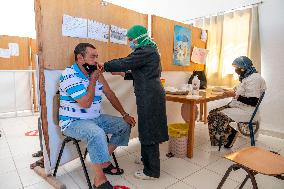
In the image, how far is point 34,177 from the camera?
2.09 metres

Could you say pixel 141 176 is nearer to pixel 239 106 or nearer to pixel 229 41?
pixel 239 106

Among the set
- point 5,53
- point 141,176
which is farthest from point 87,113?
point 5,53

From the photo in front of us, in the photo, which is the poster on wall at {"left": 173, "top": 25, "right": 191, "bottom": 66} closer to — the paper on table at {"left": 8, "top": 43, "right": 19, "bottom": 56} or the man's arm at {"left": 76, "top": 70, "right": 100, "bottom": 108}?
the man's arm at {"left": 76, "top": 70, "right": 100, "bottom": 108}

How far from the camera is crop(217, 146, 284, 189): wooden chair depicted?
52.3 inches

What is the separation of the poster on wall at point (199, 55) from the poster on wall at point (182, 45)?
0.16 meters

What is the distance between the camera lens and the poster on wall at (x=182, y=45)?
3252 millimetres

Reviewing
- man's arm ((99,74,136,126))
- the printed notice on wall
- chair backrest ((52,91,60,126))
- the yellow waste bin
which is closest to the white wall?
the yellow waste bin

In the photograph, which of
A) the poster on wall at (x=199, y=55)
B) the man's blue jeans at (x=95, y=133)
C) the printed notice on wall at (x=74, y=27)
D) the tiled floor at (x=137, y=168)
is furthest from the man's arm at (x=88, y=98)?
the poster on wall at (x=199, y=55)

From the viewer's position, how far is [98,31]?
7.36 ft

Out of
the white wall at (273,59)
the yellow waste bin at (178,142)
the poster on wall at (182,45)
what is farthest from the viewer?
the white wall at (273,59)

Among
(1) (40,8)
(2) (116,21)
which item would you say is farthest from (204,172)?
(1) (40,8)

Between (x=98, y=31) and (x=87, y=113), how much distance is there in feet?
2.78

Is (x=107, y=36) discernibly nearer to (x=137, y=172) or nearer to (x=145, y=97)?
(x=145, y=97)

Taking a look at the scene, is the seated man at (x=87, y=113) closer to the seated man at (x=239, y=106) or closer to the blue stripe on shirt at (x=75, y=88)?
Answer: the blue stripe on shirt at (x=75, y=88)
